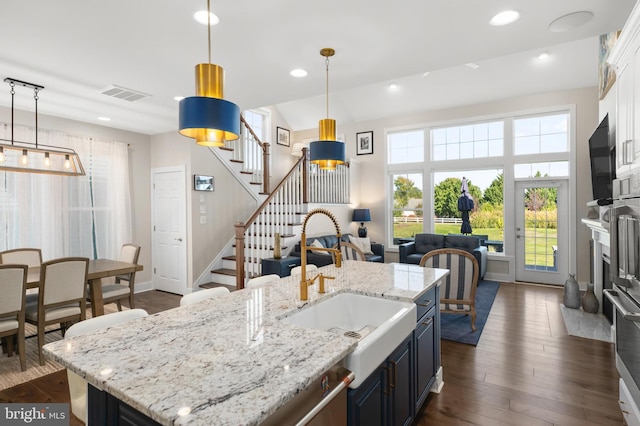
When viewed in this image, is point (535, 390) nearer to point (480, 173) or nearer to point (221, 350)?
point (221, 350)

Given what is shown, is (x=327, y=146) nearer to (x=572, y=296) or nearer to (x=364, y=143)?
(x=572, y=296)

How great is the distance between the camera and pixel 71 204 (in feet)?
16.2

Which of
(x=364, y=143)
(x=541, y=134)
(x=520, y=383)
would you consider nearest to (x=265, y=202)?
(x=364, y=143)

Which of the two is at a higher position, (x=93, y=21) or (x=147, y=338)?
(x=93, y=21)

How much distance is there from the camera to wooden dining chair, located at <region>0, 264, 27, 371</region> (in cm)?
279

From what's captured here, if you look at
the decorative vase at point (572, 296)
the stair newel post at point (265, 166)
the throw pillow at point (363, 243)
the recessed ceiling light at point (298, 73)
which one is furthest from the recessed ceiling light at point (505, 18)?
the throw pillow at point (363, 243)

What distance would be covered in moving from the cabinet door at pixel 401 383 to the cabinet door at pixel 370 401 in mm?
68

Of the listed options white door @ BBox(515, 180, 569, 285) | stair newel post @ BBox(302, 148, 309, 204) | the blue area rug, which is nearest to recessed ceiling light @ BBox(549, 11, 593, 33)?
the blue area rug

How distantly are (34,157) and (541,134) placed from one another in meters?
7.95

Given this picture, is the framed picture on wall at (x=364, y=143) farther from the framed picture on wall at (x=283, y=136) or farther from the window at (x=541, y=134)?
the window at (x=541, y=134)

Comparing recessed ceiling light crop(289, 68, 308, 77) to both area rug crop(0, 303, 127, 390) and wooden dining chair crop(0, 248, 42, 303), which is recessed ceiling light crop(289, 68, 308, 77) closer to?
area rug crop(0, 303, 127, 390)

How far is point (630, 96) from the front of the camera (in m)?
2.04

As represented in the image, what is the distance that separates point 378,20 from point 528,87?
16.1 ft

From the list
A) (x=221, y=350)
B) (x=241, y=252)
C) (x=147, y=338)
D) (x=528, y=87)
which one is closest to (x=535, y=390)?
(x=221, y=350)
